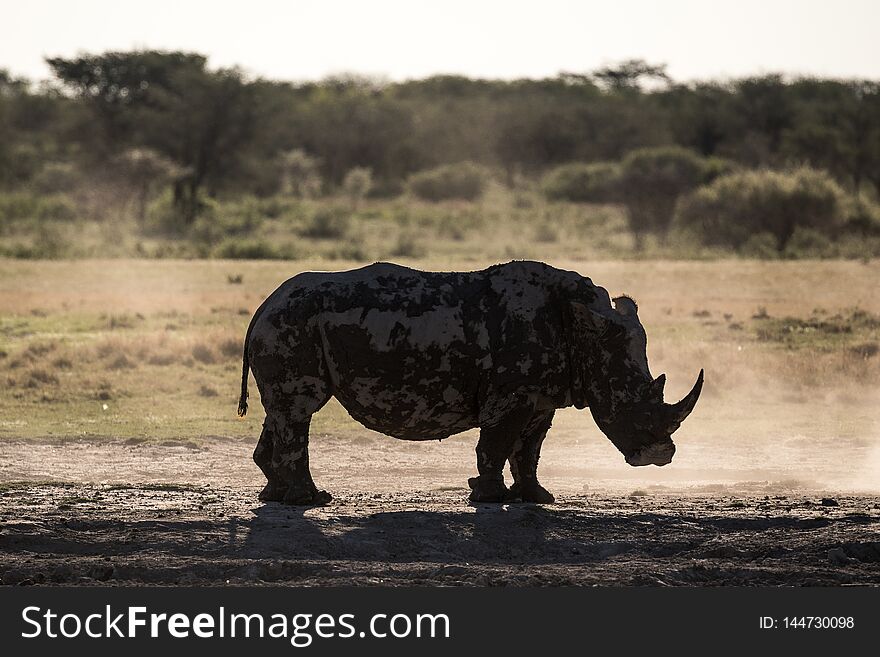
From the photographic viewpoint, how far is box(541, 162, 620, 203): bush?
58763 mm

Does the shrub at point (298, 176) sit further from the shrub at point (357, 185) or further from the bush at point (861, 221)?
the bush at point (861, 221)

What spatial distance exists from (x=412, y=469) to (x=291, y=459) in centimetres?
364

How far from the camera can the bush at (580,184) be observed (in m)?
58.8

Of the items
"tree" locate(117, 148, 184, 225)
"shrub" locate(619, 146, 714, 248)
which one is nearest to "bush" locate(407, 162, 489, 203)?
"shrub" locate(619, 146, 714, 248)

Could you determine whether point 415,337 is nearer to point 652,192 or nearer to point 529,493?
point 529,493

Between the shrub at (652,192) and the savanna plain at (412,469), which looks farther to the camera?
the shrub at (652,192)

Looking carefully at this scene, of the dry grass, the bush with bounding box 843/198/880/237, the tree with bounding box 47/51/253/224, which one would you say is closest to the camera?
the dry grass

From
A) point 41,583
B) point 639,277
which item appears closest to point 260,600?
point 41,583

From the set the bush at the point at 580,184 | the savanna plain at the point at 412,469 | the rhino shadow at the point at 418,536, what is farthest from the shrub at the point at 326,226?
the rhino shadow at the point at 418,536

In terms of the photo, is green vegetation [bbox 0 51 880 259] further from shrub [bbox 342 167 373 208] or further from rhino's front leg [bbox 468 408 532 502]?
rhino's front leg [bbox 468 408 532 502]

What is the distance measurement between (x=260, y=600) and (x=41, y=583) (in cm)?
131

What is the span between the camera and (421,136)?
82.5 metres

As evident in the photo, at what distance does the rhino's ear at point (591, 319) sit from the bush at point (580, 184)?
44.6 meters

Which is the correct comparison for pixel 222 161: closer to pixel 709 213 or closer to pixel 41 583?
pixel 709 213
